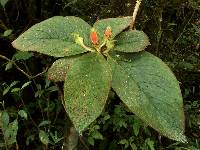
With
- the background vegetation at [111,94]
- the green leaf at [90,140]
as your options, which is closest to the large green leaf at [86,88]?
the background vegetation at [111,94]

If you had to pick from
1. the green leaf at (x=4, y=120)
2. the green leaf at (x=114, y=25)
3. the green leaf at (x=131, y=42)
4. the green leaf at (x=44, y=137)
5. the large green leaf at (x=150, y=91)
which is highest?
the green leaf at (x=114, y=25)

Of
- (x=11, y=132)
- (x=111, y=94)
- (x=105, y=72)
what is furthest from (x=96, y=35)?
(x=11, y=132)

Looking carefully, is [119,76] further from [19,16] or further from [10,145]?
[19,16]

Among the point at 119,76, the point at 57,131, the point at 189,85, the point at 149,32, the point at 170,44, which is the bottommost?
the point at 57,131

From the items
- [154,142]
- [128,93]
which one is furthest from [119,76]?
[154,142]

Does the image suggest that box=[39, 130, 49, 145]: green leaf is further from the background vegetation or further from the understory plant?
the understory plant

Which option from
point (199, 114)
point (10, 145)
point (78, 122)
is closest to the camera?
point (78, 122)

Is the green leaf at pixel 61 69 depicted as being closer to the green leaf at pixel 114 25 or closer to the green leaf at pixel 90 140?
the green leaf at pixel 114 25

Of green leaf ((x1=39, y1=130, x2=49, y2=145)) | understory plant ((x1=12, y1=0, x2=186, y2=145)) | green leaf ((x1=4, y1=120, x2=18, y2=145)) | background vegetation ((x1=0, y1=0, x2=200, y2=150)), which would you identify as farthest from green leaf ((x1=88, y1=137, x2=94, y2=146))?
understory plant ((x1=12, y1=0, x2=186, y2=145))
